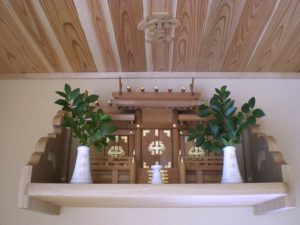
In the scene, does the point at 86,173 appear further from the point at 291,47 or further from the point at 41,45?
the point at 291,47

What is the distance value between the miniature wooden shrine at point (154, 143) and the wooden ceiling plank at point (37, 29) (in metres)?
0.26

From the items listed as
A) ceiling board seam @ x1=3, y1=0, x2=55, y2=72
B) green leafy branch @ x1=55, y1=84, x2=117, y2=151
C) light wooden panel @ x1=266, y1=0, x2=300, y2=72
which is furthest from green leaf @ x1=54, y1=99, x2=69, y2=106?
light wooden panel @ x1=266, y1=0, x2=300, y2=72

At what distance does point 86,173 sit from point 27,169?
171 millimetres

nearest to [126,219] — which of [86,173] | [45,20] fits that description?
[86,173]

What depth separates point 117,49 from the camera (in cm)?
118

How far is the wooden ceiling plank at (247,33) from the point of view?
97 centimetres

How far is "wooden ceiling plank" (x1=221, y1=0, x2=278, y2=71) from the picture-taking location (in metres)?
0.97

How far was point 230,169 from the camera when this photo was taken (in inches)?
40.5

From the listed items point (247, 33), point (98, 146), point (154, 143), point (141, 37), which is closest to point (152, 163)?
point (154, 143)

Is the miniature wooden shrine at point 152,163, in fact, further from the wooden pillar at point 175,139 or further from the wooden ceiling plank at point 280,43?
the wooden ceiling plank at point 280,43

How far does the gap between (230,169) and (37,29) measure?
74 centimetres

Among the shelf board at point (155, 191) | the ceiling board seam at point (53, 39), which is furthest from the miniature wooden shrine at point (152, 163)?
the ceiling board seam at point (53, 39)

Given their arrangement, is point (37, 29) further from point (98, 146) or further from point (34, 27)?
point (98, 146)

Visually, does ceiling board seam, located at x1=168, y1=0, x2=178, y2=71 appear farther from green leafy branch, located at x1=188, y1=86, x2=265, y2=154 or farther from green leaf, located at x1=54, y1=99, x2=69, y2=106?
green leaf, located at x1=54, y1=99, x2=69, y2=106
